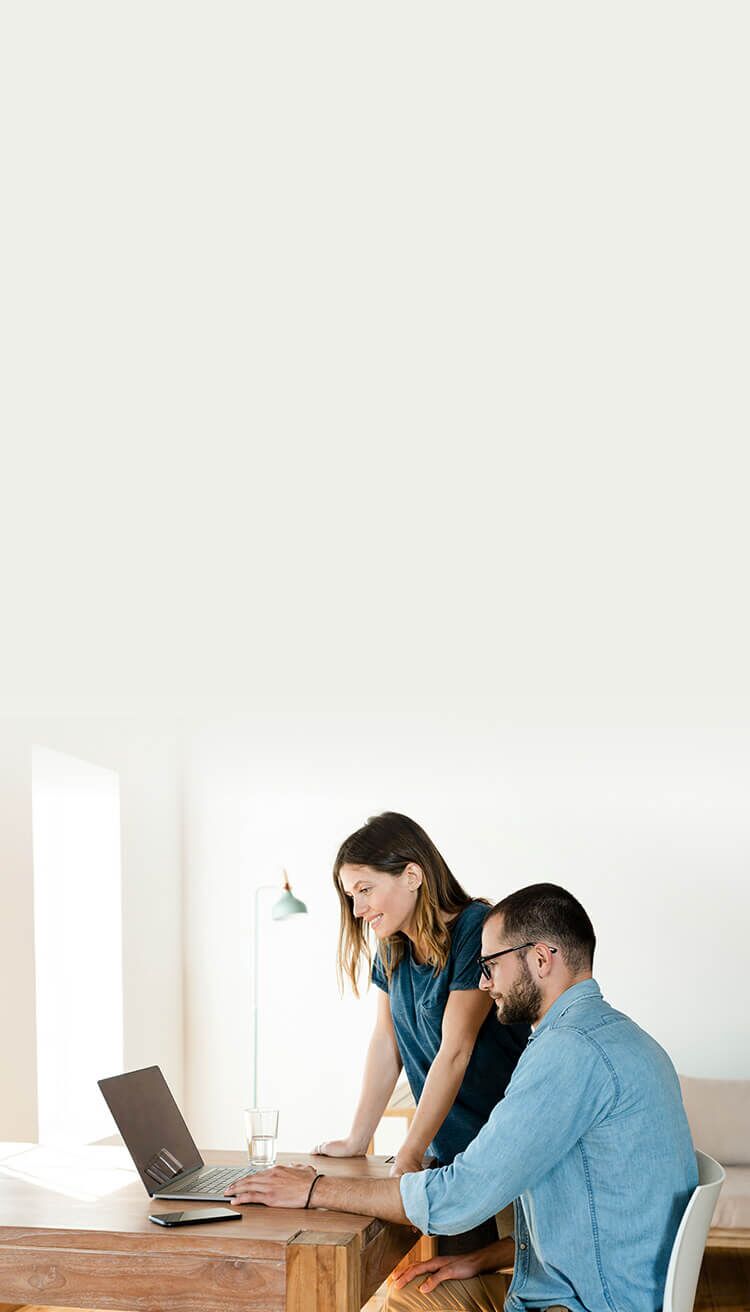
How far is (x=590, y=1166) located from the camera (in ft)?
6.40

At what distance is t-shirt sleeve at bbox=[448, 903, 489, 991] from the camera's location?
2389mm

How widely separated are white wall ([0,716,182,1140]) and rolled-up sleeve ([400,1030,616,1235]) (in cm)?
266

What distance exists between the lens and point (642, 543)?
2736mm

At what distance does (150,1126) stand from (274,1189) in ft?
1.03

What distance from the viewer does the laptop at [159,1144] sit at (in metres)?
2.24

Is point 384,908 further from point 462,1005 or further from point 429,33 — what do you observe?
point 429,33

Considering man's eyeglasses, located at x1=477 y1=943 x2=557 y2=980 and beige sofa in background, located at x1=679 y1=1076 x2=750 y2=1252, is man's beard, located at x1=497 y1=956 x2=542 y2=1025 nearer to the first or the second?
man's eyeglasses, located at x1=477 y1=943 x2=557 y2=980

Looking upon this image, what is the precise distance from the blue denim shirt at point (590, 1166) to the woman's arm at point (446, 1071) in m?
0.29

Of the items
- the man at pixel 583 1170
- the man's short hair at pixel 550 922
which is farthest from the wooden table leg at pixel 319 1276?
the man's short hair at pixel 550 922

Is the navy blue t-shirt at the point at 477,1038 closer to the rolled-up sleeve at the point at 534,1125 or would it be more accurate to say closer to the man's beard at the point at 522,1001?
the man's beard at the point at 522,1001

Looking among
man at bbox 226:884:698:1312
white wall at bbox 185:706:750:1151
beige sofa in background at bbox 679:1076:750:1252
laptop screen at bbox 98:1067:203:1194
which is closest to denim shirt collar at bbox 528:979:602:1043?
man at bbox 226:884:698:1312

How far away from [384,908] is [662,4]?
150 centimetres

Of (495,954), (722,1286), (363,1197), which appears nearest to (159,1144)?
(363,1197)

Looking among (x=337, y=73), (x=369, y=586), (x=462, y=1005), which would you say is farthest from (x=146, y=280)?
(x=462, y=1005)
